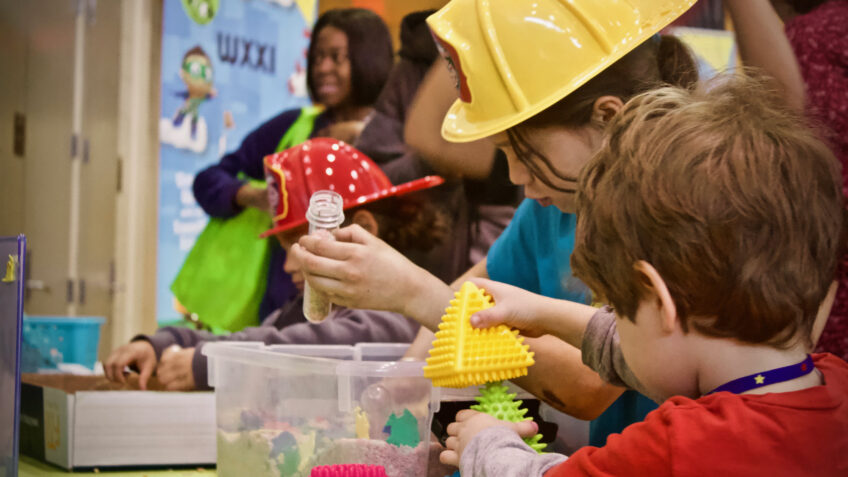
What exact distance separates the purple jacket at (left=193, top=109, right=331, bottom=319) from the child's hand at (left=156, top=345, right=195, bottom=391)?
0.43 meters

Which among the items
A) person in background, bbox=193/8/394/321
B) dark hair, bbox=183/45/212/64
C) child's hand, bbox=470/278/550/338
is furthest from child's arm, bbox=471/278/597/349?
dark hair, bbox=183/45/212/64

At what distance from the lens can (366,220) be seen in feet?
3.70

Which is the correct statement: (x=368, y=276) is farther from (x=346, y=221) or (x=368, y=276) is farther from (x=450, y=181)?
(x=450, y=181)

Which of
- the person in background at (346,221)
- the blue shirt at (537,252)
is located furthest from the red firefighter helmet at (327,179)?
the blue shirt at (537,252)

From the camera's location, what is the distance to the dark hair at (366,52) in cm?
148

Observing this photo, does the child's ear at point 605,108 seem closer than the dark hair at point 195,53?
Yes

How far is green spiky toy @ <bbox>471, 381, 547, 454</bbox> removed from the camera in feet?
1.92

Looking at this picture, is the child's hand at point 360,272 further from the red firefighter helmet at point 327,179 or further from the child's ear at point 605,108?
the red firefighter helmet at point 327,179

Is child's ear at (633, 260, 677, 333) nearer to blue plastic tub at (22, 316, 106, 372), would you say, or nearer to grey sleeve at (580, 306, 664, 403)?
grey sleeve at (580, 306, 664, 403)

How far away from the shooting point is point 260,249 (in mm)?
1606

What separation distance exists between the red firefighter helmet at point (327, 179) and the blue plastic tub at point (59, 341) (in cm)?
46

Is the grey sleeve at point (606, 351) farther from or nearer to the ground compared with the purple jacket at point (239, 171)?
nearer to the ground

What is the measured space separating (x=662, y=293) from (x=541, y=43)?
1.08ft

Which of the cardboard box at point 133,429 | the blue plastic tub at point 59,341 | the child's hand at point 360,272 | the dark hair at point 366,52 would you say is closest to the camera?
the child's hand at point 360,272
